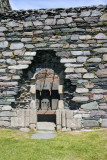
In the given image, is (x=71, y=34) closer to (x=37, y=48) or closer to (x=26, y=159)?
(x=37, y=48)

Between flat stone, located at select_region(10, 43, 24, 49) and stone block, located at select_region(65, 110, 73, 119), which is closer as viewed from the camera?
stone block, located at select_region(65, 110, 73, 119)

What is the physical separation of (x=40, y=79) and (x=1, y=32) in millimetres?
7745

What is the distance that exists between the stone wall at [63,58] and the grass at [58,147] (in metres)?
0.78

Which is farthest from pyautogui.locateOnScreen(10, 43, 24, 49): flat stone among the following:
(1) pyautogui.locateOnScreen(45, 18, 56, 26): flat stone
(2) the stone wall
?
(1) pyautogui.locateOnScreen(45, 18, 56, 26): flat stone

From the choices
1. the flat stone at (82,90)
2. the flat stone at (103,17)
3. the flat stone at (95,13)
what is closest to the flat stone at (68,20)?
the flat stone at (95,13)

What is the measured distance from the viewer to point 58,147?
16.2 ft

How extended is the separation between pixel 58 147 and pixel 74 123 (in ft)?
5.72

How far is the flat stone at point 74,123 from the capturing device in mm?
6539

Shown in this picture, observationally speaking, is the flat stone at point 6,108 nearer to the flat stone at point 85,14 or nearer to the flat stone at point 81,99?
the flat stone at point 81,99

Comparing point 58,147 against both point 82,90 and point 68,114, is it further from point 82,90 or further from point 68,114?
point 82,90

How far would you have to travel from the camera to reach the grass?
14.3ft

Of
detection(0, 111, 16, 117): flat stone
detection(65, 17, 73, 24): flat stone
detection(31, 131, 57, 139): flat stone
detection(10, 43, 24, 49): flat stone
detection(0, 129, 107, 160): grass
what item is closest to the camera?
detection(0, 129, 107, 160): grass

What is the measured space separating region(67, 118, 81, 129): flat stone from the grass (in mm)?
402

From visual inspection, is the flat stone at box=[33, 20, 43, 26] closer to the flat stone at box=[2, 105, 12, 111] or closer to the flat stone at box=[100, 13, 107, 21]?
the flat stone at box=[100, 13, 107, 21]
